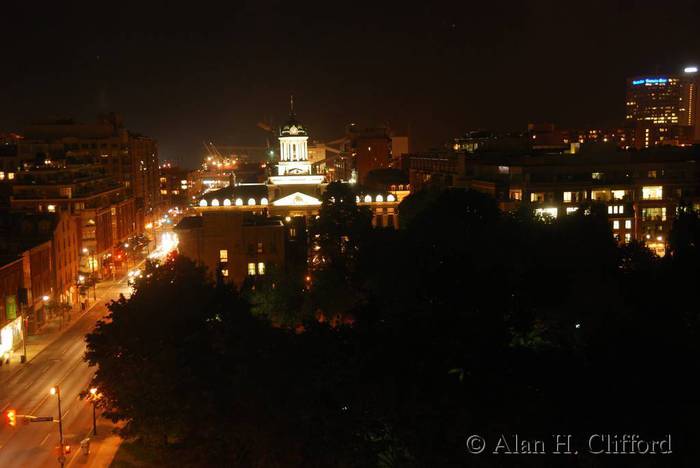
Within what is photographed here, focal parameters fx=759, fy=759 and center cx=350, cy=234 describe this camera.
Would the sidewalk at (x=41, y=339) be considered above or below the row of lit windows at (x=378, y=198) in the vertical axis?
below

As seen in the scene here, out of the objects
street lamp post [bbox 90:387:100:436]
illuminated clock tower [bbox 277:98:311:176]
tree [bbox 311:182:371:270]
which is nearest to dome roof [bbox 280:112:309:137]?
illuminated clock tower [bbox 277:98:311:176]

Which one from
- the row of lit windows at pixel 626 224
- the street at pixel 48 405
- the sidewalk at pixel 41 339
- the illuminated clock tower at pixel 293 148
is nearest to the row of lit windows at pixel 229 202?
the illuminated clock tower at pixel 293 148

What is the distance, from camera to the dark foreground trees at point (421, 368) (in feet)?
59.5

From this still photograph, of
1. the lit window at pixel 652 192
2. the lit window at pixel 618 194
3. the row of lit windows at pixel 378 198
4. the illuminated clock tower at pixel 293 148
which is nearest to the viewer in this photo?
the lit window at pixel 618 194

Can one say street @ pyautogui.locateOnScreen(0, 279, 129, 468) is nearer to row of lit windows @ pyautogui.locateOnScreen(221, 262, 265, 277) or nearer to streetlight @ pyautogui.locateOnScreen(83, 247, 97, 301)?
row of lit windows @ pyautogui.locateOnScreen(221, 262, 265, 277)

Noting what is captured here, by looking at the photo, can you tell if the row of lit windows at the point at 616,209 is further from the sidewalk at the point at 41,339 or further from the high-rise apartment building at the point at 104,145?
the high-rise apartment building at the point at 104,145

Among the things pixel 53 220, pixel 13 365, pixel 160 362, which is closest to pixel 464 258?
pixel 160 362

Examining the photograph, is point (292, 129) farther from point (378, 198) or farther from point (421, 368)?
point (421, 368)

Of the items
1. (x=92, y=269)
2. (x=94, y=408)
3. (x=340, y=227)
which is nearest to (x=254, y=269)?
(x=340, y=227)

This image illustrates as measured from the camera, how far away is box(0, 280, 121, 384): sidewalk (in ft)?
131

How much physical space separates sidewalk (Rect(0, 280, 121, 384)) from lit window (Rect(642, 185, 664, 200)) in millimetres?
44834

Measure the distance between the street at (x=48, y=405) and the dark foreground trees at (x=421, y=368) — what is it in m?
3.72

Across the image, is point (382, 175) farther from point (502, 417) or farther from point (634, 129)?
point (502, 417)

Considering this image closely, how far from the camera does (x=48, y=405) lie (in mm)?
33594
